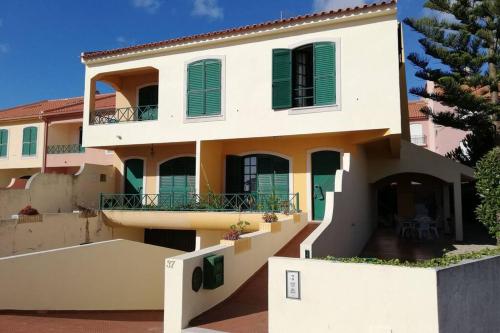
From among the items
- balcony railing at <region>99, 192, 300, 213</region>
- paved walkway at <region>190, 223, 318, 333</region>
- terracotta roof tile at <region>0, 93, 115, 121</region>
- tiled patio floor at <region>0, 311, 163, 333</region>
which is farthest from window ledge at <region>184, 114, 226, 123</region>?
terracotta roof tile at <region>0, 93, 115, 121</region>

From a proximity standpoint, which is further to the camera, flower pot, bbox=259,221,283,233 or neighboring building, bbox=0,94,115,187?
neighboring building, bbox=0,94,115,187

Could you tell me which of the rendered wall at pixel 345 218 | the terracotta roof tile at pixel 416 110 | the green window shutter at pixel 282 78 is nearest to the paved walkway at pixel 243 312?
the rendered wall at pixel 345 218

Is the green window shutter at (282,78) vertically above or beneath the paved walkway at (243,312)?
above

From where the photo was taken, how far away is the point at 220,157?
14.5 m

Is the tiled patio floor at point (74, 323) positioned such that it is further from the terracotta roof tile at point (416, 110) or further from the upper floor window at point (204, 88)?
the terracotta roof tile at point (416, 110)

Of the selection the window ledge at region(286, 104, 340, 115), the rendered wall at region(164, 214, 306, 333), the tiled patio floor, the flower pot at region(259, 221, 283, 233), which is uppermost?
the window ledge at region(286, 104, 340, 115)

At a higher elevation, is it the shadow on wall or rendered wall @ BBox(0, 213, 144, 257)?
the shadow on wall

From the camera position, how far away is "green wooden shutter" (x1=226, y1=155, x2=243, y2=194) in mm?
14336

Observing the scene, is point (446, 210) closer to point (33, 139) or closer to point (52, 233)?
point (52, 233)

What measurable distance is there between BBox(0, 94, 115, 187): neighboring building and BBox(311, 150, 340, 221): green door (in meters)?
12.2

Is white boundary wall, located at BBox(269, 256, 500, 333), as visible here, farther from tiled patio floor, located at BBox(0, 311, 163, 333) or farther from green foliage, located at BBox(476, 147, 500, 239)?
green foliage, located at BBox(476, 147, 500, 239)

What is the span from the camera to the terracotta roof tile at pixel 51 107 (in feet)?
71.5

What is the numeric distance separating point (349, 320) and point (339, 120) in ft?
23.7

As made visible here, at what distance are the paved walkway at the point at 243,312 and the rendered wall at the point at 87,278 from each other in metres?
3.29
